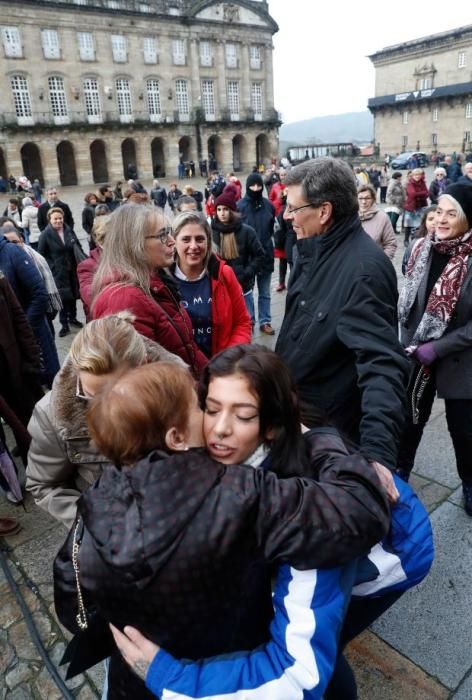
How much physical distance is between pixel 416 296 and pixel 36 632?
2.87m

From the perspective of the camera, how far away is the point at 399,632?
2.38m

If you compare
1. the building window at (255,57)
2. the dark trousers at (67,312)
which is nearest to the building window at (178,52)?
the building window at (255,57)

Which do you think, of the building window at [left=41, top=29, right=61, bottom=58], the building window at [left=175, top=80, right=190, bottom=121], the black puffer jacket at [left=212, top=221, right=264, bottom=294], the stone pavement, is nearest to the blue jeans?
the black puffer jacket at [left=212, top=221, right=264, bottom=294]

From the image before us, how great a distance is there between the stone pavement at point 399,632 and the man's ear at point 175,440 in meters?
1.70

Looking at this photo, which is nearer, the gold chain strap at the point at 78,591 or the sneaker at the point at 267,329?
the gold chain strap at the point at 78,591

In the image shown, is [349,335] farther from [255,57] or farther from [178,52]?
[255,57]

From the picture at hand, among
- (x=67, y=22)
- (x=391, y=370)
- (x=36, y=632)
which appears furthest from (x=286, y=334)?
(x=67, y=22)

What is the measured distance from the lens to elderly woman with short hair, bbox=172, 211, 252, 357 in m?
3.16

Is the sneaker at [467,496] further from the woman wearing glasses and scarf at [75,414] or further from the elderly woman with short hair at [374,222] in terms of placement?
the elderly woman with short hair at [374,222]

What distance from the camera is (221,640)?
117cm

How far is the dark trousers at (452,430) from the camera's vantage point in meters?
2.99

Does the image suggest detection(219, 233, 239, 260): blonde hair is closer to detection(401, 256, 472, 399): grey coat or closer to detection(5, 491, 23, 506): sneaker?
detection(401, 256, 472, 399): grey coat

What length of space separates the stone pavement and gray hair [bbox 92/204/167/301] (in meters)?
1.78

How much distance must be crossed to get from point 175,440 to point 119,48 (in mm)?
49887
